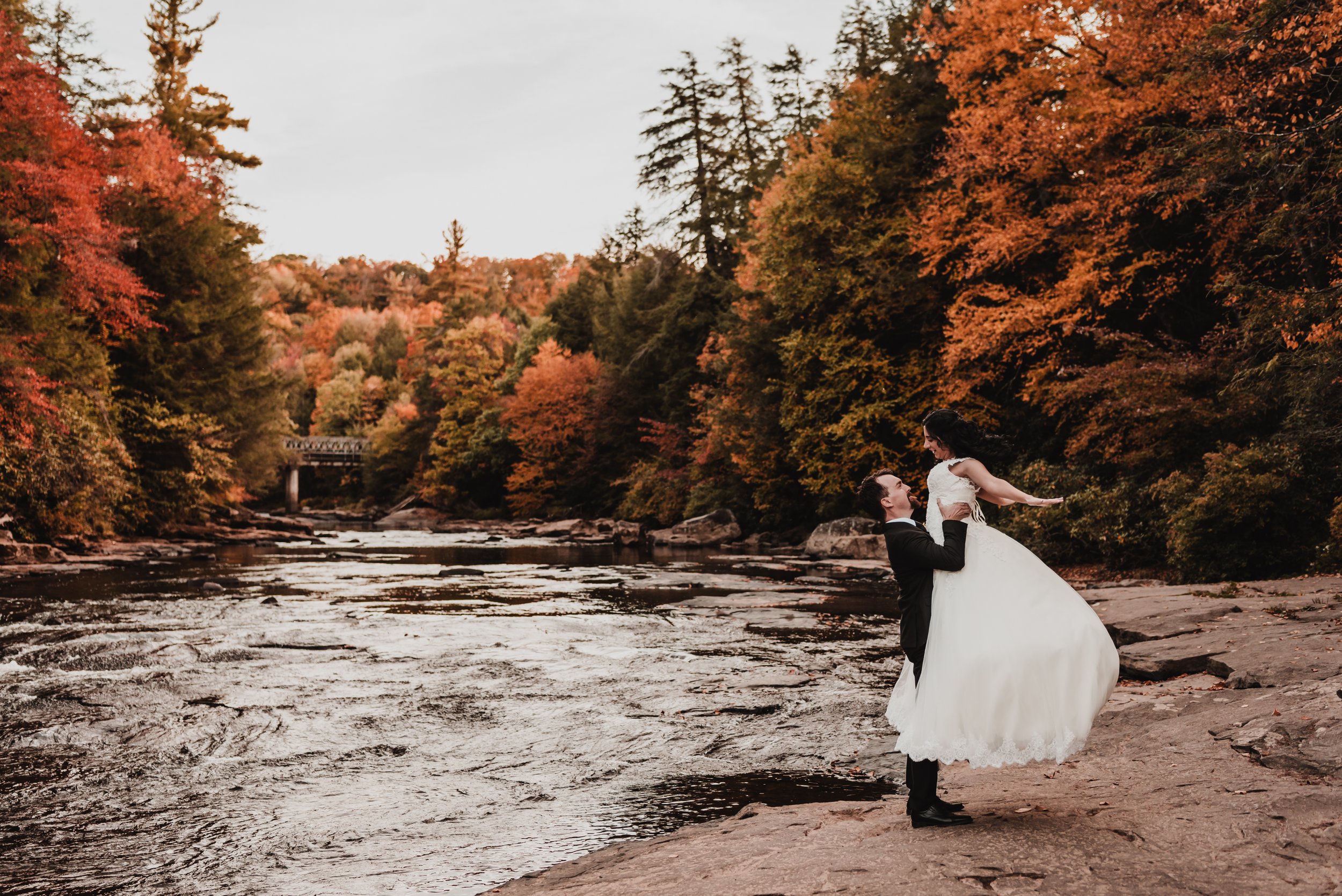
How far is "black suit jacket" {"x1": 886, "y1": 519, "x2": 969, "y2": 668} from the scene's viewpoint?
461cm

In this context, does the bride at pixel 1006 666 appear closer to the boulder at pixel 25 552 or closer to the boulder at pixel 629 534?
the boulder at pixel 25 552

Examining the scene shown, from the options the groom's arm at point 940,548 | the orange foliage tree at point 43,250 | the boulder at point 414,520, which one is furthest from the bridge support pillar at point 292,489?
the groom's arm at point 940,548

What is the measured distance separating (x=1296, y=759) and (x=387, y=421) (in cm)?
6945

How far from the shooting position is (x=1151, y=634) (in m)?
9.23

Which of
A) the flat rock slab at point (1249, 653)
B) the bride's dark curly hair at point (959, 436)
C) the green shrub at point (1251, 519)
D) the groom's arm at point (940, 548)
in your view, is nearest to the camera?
the groom's arm at point (940, 548)

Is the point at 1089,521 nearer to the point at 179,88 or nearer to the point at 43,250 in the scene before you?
the point at 43,250

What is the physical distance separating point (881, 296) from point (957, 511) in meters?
22.4

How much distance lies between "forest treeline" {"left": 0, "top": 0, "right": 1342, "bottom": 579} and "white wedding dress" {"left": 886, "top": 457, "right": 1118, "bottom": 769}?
842cm

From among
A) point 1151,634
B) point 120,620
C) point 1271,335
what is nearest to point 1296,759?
point 1151,634

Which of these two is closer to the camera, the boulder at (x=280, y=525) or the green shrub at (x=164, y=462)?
the green shrub at (x=164, y=462)

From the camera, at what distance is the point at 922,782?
4500 millimetres

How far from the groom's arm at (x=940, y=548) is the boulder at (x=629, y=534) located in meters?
30.4

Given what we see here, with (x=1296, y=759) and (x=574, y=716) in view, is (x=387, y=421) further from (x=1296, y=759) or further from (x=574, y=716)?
(x=1296, y=759)

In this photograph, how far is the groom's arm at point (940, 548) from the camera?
4.59 meters
